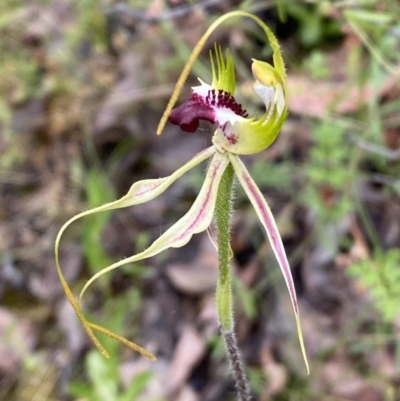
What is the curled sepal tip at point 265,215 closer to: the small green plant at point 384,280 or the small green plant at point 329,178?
the small green plant at point 384,280

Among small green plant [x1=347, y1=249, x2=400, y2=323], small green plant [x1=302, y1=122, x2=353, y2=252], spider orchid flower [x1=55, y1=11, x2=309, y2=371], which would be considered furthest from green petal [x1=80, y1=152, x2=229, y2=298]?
small green plant [x1=302, y1=122, x2=353, y2=252]

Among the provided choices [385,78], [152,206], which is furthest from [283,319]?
[385,78]

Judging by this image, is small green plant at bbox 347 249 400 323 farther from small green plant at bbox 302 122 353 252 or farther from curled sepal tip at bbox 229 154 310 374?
curled sepal tip at bbox 229 154 310 374

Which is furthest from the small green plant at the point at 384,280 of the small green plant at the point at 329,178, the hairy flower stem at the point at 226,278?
the hairy flower stem at the point at 226,278

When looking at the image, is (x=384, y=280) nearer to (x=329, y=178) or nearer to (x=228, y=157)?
(x=329, y=178)

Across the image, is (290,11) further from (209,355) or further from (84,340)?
(84,340)
